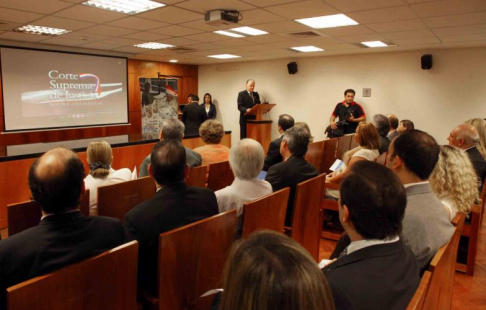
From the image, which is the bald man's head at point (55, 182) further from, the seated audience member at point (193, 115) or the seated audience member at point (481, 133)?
the seated audience member at point (193, 115)

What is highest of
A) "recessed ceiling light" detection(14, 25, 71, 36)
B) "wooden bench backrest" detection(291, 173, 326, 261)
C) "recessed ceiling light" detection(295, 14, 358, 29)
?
"recessed ceiling light" detection(14, 25, 71, 36)

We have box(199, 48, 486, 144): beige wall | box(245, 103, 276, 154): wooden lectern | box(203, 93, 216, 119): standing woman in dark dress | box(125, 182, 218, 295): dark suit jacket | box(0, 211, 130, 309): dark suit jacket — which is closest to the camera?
box(0, 211, 130, 309): dark suit jacket

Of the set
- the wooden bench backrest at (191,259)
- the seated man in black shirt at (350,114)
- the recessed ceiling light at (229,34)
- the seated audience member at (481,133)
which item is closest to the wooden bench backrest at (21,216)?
the wooden bench backrest at (191,259)

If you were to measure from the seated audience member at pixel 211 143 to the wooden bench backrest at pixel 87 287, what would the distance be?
7.05ft

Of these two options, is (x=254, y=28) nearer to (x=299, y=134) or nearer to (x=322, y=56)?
(x=299, y=134)

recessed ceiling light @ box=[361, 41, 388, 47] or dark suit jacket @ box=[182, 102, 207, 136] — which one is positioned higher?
recessed ceiling light @ box=[361, 41, 388, 47]

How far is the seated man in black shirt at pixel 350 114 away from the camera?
726cm

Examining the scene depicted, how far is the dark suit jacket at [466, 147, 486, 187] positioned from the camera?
10.2 ft

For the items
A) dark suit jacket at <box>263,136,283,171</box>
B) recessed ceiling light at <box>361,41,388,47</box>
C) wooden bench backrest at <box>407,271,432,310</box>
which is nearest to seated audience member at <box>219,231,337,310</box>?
wooden bench backrest at <box>407,271,432,310</box>

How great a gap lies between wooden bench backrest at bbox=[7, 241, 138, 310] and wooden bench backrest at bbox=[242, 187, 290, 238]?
71cm

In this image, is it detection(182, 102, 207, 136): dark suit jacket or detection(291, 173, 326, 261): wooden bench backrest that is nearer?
detection(291, 173, 326, 261): wooden bench backrest

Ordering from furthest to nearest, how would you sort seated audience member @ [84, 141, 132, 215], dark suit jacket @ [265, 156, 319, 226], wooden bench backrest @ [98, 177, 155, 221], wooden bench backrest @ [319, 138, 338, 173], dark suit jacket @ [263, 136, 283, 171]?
wooden bench backrest @ [319, 138, 338, 173] < dark suit jacket @ [263, 136, 283, 171] < dark suit jacket @ [265, 156, 319, 226] < seated audience member @ [84, 141, 132, 215] < wooden bench backrest @ [98, 177, 155, 221]

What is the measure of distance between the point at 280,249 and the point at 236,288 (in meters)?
0.11

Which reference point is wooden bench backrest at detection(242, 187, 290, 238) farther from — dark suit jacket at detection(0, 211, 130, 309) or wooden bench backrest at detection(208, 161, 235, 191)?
wooden bench backrest at detection(208, 161, 235, 191)
